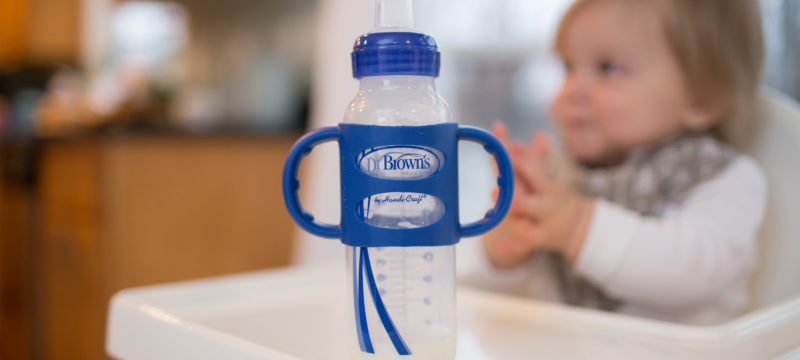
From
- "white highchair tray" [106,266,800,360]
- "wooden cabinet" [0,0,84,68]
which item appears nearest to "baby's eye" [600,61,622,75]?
"white highchair tray" [106,266,800,360]

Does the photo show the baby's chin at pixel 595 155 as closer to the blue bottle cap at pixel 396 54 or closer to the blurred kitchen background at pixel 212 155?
the blue bottle cap at pixel 396 54

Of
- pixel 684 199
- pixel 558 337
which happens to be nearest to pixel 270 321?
pixel 558 337

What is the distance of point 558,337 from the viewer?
1.70 ft

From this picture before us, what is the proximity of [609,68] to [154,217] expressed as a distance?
1.55 m

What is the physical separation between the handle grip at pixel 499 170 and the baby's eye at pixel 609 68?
429mm

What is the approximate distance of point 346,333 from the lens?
1.66 ft

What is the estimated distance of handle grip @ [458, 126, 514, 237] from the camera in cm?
41

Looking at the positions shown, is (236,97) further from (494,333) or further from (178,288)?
(494,333)

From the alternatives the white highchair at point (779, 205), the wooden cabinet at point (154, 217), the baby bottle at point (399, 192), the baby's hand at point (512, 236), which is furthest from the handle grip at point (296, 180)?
the wooden cabinet at point (154, 217)

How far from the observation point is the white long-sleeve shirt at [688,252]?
24.5 inches

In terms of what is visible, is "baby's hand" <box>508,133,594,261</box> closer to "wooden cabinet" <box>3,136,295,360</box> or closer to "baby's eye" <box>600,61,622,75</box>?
"baby's eye" <box>600,61,622,75</box>

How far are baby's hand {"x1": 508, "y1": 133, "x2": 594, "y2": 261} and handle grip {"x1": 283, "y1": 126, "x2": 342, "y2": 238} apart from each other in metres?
0.26

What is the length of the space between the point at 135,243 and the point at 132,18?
2121 mm

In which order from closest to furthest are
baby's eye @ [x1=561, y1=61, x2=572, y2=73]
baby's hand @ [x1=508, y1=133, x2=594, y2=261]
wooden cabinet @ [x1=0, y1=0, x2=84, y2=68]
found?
1. baby's hand @ [x1=508, y1=133, x2=594, y2=261]
2. baby's eye @ [x1=561, y1=61, x2=572, y2=73]
3. wooden cabinet @ [x1=0, y1=0, x2=84, y2=68]
